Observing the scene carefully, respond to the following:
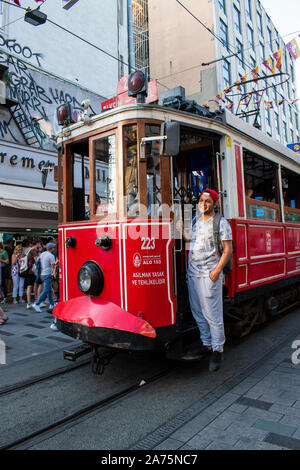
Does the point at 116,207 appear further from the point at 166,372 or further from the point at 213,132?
the point at 166,372

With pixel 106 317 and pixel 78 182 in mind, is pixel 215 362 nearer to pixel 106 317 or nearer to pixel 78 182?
pixel 106 317

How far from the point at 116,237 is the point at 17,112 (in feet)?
31.5

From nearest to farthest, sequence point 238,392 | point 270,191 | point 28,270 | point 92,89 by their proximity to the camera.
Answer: point 238,392 < point 270,191 < point 28,270 < point 92,89

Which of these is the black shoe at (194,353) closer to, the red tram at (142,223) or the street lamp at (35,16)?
the red tram at (142,223)

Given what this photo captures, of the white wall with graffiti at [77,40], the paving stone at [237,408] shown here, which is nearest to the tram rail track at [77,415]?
the paving stone at [237,408]

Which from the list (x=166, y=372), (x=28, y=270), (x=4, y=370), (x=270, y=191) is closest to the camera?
(x=166, y=372)

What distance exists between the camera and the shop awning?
31.0 ft

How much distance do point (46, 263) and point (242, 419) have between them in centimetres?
649

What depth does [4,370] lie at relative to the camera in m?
4.57

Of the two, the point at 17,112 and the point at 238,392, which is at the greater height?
the point at 17,112

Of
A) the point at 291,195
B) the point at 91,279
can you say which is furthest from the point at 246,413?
the point at 291,195

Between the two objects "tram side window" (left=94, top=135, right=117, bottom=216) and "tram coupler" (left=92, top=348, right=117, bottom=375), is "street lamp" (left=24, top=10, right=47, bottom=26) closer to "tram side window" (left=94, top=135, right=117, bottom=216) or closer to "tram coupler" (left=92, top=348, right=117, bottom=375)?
"tram side window" (left=94, top=135, right=117, bottom=216)

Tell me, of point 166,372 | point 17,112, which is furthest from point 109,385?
point 17,112

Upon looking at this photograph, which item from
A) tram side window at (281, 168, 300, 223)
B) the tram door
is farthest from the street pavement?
tram side window at (281, 168, 300, 223)
